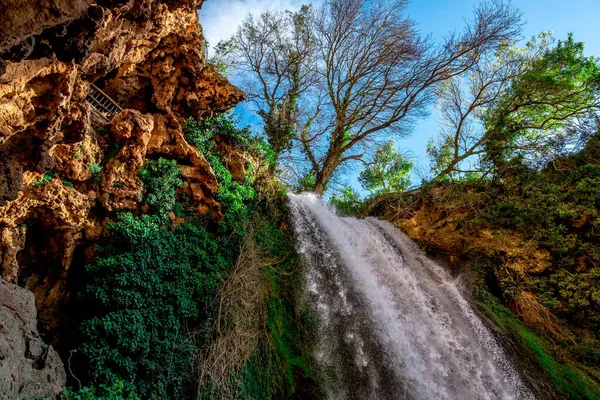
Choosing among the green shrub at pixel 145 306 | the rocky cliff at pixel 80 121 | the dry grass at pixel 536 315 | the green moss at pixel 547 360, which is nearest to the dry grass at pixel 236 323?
the green shrub at pixel 145 306

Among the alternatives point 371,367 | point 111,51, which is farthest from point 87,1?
point 371,367

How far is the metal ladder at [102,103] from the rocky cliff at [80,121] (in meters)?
0.06

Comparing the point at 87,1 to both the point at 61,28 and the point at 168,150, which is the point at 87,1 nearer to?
the point at 61,28

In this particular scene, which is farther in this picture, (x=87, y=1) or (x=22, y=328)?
(x=22, y=328)

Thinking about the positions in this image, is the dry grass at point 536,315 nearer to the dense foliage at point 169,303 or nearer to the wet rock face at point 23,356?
the dense foliage at point 169,303

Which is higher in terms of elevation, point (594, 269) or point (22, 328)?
point (594, 269)

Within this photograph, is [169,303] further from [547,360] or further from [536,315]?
[536,315]

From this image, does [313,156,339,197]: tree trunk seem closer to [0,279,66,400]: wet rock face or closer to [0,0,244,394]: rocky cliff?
[0,0,244,394]: rocky cliff

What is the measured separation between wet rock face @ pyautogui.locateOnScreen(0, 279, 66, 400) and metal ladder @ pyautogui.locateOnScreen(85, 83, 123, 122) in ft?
14.1

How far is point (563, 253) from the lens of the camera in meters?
10.3

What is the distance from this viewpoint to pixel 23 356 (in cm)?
379

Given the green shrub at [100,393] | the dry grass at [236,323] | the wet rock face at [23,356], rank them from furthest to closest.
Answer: the dry grass at [236,323]
the green shrub at [100,393]
the wet rock face at [23,356]

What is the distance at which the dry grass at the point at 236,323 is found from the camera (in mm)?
5504

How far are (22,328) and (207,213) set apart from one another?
406cm
